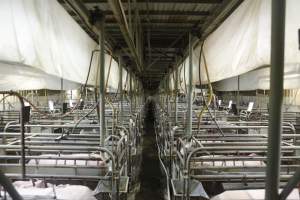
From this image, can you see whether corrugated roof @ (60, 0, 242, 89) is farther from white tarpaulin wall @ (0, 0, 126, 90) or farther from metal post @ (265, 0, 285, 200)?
metal post @ (265, 0, 285, 200)

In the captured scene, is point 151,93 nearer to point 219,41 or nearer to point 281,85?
point 219,41

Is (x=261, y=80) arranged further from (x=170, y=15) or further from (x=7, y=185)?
(x=7, y=185)

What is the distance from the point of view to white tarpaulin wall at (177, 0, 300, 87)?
68.2 inches

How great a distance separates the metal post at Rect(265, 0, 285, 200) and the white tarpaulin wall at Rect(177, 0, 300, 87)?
0.77m

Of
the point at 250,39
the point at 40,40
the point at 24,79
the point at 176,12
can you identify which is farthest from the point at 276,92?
the point at 24,79

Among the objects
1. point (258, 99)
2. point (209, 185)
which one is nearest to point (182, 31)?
point (209, 185)

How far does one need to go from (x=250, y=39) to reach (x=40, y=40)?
5.07 ft

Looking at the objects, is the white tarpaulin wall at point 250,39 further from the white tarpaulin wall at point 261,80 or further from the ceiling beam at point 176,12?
the ceiling beam at point 176,12

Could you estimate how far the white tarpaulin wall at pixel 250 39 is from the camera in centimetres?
173

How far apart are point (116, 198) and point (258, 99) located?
24.6 ft

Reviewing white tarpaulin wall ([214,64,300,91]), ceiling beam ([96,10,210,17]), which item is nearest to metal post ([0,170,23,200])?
white tarpaulin wall ([214,64,300,91])

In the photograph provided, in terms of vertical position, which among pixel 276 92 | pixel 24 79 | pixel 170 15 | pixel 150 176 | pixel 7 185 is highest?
pixel 170 15

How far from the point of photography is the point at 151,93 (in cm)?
3128

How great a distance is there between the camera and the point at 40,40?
78.8 inches
